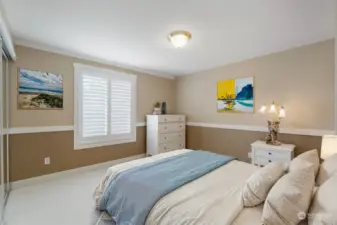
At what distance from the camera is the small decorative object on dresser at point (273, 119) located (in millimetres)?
3549

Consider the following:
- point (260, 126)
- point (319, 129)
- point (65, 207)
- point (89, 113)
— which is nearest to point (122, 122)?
point (89, 113)

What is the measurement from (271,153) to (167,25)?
2.74m

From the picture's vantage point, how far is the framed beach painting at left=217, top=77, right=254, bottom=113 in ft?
13.4

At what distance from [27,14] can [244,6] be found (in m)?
2.58

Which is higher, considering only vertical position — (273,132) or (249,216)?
(273,132)

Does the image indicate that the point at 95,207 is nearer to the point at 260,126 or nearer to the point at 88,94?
the point at 88,94

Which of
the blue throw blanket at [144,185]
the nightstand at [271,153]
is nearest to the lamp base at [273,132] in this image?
the nightstand at [271,153]

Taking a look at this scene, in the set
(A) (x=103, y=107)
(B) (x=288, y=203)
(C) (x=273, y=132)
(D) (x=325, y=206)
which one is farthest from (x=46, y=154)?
(C) (x=273, y=132)

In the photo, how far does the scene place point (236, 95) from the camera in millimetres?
4305

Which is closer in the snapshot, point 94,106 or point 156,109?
point 94,106

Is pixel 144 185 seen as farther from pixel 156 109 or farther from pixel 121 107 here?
pixel 156 109

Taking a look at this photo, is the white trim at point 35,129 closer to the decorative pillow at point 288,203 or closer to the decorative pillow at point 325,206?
the decorative pillow at point 288,203

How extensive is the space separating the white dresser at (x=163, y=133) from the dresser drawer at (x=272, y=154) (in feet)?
6.84

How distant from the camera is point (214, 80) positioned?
4.74m
